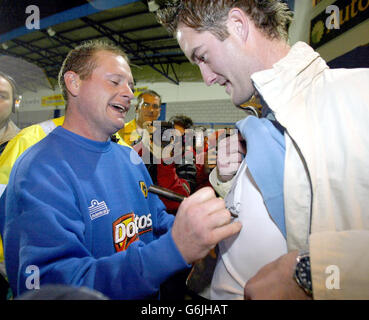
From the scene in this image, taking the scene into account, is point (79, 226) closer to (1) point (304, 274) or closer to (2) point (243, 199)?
(2) point (243, 199)

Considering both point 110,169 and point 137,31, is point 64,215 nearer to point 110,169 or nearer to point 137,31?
point 110,169

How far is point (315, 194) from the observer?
20.6 inches

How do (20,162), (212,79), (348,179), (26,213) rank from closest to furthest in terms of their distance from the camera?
1. (348,179)
2. (26,213)
3. (20,162)
4. (212,79)

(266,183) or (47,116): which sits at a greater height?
(47,116)

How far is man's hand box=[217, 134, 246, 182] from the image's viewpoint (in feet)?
2.96

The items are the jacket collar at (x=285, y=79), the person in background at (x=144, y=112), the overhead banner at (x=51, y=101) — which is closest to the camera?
the jacket collar at (x=285, y=79)

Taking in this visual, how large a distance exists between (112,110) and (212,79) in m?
0.51

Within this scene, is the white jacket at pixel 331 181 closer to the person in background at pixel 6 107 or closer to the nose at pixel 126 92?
the nose at pixel 126 92

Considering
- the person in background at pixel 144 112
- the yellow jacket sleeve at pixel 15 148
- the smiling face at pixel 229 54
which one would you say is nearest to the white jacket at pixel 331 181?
the smiling face at pixel 229 54

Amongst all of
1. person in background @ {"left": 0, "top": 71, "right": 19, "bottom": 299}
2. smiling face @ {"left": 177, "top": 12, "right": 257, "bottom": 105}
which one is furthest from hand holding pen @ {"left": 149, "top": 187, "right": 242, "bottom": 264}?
person in background @ {"left": 0, "top": 71, "right": 19, "bottom": 299}

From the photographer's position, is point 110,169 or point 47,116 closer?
point 110,169

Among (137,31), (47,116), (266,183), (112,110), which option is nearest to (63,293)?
(266,183)

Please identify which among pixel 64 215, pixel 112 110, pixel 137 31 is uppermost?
pixel 137 31

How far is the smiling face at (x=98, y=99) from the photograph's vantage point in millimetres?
1015
